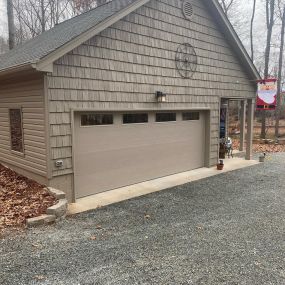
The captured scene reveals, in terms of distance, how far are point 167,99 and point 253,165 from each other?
4617 millimetres

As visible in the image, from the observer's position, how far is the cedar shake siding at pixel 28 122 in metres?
6.20

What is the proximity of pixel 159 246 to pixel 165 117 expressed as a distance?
5.02 meters

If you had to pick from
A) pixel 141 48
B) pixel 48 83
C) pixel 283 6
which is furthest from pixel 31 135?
pixel 283 6

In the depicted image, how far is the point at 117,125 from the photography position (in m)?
7.53

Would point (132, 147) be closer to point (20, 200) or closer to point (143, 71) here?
point (143, 71)

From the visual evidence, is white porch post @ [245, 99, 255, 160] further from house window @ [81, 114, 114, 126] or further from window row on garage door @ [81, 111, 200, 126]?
house window @ [81, 114, 114, 126]

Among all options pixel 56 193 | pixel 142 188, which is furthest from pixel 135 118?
pixel 56 193

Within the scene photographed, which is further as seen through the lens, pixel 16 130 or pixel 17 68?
pixel 16 130

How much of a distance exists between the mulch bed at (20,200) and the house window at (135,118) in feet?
8.93

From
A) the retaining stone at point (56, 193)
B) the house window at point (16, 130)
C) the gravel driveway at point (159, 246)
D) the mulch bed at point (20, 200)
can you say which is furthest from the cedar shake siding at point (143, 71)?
the gravel driveway at point (159, 246)

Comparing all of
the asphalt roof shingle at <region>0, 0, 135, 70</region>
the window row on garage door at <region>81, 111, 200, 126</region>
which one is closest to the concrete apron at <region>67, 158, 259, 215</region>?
the window row on garage door at <region>81, 111, 200, 126</region>

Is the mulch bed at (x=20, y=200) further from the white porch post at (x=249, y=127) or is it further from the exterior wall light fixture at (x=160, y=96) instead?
Result: the white porch post at (x=249, y=127)

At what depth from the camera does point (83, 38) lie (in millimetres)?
6145

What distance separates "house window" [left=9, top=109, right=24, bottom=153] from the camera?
7289 millimetres
